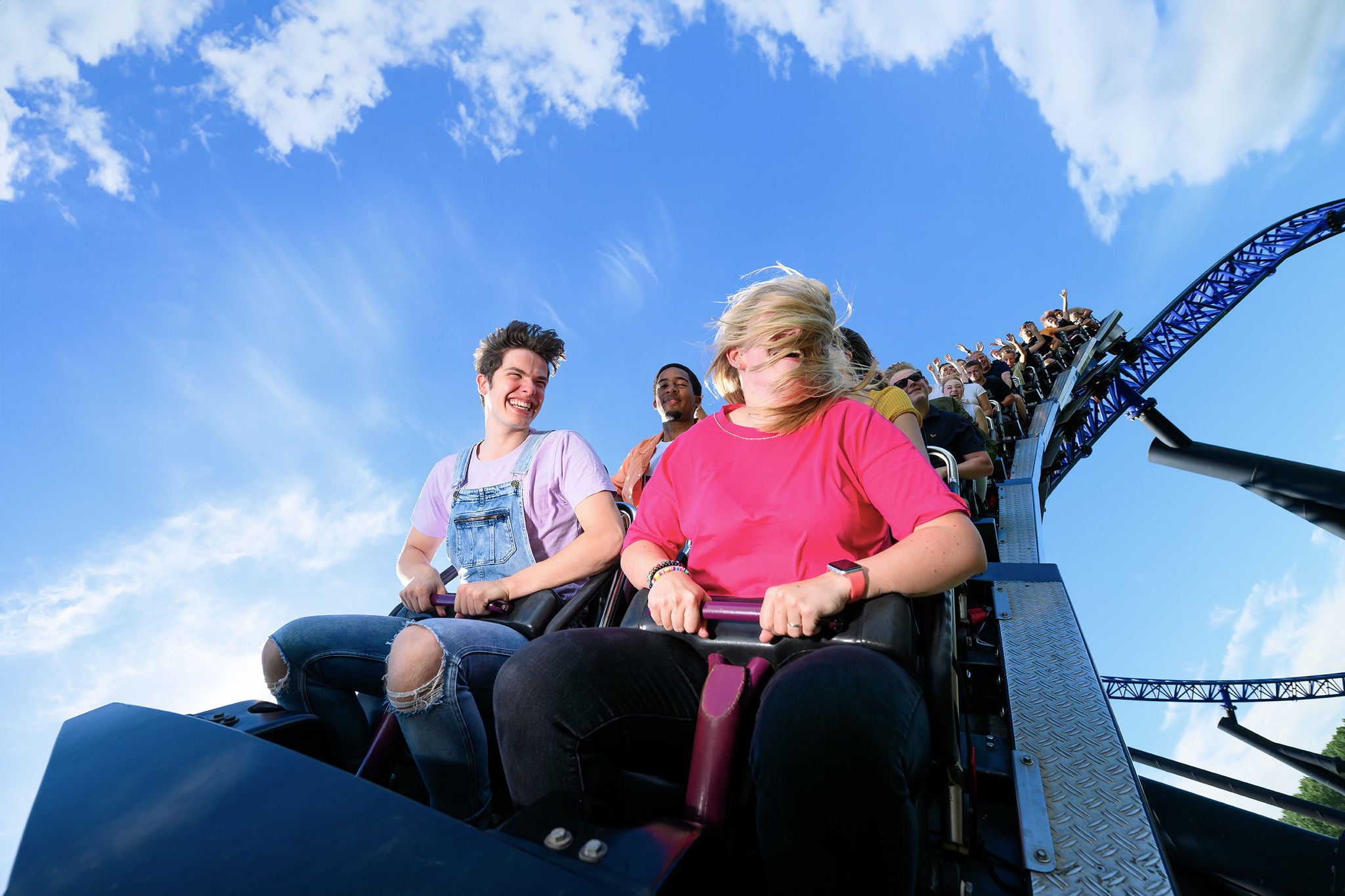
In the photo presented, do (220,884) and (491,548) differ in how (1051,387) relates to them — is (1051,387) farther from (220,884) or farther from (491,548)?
(220,884)

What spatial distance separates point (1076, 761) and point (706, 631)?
3.45ft

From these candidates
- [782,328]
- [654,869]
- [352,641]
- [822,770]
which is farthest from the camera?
[352,641]

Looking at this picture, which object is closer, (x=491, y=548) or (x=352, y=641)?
(x=352, y=641)

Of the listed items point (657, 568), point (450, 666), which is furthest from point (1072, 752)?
point (450, 666)

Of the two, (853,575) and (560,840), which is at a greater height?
(853,575)

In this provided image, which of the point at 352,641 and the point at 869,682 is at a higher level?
the point at 352,641

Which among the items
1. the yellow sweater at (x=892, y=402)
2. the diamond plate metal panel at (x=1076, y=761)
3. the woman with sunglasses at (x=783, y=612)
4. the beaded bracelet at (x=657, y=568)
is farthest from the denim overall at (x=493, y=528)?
the yellow sweater at (x=892, y=402)

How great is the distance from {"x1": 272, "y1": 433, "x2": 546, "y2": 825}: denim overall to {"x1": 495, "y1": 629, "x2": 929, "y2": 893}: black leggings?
41cm

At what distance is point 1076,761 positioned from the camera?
4.95ft

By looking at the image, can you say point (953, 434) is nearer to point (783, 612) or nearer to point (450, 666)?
point (783, 612)

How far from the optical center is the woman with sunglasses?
2.88 feet

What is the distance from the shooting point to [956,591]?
2.60 meters

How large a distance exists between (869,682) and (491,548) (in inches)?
60.3

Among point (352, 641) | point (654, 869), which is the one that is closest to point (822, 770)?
point (654, 869)
